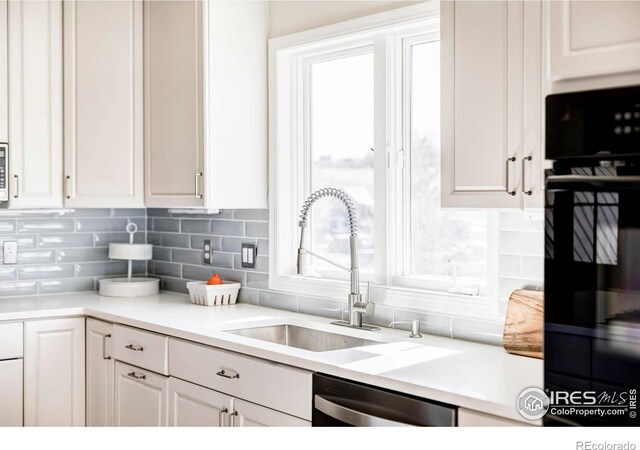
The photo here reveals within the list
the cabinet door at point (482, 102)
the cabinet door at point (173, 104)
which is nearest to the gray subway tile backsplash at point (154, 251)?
the cabinet door at point (173, 104)

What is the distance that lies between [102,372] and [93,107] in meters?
1.28

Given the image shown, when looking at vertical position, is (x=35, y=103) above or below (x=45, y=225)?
above

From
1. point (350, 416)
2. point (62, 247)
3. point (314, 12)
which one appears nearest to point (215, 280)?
point (62, 247)

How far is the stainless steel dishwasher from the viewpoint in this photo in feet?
6.10

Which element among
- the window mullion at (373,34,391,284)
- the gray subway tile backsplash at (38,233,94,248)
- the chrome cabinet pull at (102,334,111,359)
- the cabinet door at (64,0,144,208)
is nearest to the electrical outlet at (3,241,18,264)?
the gray subway tile backsplash at (38,233,94,248)

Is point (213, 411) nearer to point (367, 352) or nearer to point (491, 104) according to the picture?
point (367, 352)

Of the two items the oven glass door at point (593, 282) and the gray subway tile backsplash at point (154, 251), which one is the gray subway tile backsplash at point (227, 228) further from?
the oven glass door at point (593, 282)

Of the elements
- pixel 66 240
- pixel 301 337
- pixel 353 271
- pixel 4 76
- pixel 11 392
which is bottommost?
pixel 11 392

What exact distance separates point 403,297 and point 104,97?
5.92ft

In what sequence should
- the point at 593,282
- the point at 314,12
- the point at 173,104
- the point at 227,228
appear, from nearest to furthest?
the point at 593,282
the point at 314,12
the point at 173,104
the point at 227,228

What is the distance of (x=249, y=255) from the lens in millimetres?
3391

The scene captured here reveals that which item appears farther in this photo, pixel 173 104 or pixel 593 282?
pixel 173 104

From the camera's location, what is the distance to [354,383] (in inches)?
81.0

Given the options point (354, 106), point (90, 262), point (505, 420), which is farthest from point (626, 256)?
point (90, 262)
